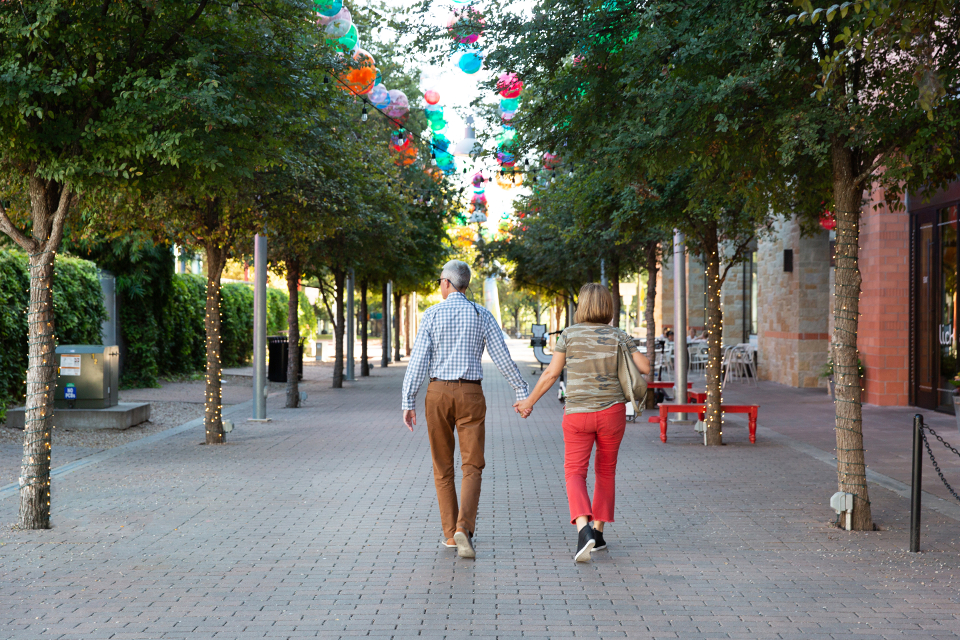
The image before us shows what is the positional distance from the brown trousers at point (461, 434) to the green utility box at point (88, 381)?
870 cm

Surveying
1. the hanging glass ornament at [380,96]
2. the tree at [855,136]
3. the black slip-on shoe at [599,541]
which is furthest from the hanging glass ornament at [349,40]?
the black slip-on shoe at [599,541]

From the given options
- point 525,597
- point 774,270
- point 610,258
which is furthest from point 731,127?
point 774,270

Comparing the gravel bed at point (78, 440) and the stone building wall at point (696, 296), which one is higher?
the stone building wall at point (696, 296)

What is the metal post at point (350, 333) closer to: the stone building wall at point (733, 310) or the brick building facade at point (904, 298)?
the brick building facade at point (904, 298)

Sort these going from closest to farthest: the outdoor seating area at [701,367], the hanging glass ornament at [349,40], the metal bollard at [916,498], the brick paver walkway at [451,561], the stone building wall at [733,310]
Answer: the brick paver walkway at [451,561], the metal bollard at [916,498], the hanging glass ornament at [349,40], the outdoor seating area at [701,367], the stone building wall at [733,310]

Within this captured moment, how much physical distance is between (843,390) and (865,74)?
2452mm

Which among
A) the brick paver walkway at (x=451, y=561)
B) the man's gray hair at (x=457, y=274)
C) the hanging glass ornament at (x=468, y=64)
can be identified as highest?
the hanging glass ornament at (x=468, y=64)

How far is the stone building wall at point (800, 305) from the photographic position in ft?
67.3

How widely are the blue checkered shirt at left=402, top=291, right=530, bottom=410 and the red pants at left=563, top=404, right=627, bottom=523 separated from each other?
16.8 inches

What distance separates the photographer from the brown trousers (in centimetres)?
582

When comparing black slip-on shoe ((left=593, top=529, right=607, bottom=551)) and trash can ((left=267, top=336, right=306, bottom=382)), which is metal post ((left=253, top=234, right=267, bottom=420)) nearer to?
trash can ((left=267, top=336, right=306, bottom=382))

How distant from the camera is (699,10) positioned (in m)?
6.52

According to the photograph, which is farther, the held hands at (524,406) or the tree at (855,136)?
the tree at (855,136)

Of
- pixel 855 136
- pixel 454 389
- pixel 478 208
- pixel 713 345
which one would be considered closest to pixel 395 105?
pixel 713 345
